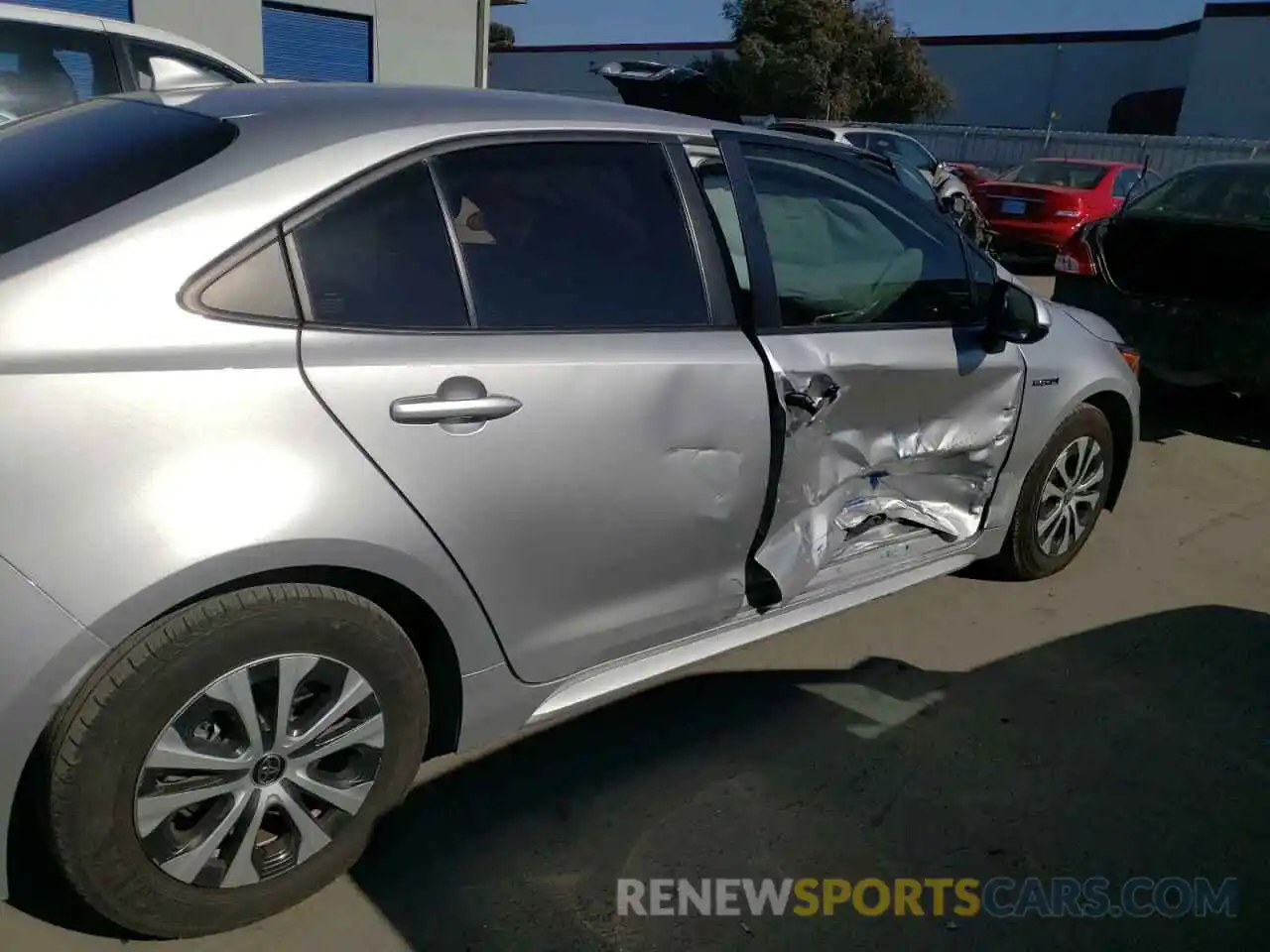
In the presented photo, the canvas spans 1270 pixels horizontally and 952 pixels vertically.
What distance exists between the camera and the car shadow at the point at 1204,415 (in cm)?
656

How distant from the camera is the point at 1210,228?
636cm

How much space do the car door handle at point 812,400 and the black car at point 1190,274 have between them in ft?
12.7

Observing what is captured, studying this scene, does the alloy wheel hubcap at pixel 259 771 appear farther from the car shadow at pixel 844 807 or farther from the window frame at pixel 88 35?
the window frame at pixel 88 35

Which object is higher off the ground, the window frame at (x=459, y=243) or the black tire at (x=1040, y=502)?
the window frame at (x=459, y=243)

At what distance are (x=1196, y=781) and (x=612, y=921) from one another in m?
1.76

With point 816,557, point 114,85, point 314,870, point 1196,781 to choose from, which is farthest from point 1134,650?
point 114,85

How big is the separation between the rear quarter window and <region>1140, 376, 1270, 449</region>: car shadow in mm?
5695

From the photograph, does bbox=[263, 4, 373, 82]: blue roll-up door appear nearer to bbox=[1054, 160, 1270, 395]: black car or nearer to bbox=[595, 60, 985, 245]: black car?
bbox=[595, 60, 985, 245]: black car

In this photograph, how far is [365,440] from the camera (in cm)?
210

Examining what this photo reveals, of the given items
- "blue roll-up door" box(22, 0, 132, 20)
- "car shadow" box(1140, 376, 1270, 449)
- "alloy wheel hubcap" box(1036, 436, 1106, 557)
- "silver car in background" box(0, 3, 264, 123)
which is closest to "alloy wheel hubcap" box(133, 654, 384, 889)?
"alloy wheel hubcap" box(1036, 436, 1106, 557)

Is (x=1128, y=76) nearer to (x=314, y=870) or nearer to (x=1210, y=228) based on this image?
(x=1210, y=228)

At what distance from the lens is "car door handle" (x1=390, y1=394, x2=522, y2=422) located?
2.15 metres

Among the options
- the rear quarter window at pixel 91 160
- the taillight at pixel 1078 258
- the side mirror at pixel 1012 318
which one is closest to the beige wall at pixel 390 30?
the taillight at pixel 1078 258

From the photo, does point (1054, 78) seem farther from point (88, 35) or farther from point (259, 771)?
point (259, 771)
